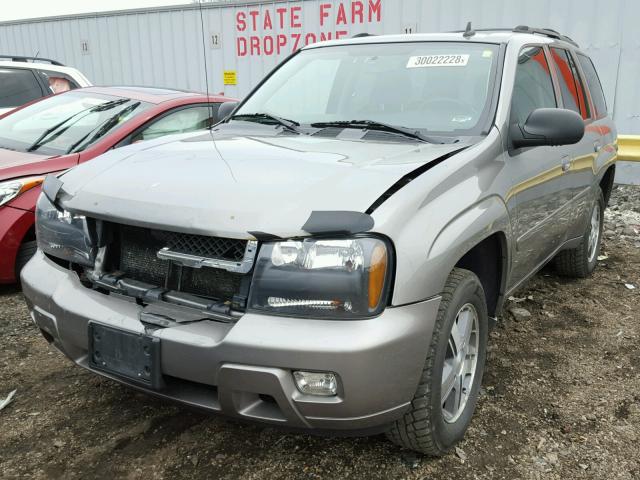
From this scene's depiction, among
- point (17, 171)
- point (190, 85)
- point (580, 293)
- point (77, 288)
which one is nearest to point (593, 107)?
point (580, 293)

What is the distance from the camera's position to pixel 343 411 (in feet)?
6.29

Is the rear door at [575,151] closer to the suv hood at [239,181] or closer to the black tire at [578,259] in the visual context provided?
the black tire at [578,259]

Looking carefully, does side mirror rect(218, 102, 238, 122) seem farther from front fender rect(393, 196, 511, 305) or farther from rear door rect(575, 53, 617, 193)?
rear door rect(575, 53, 617, 193)

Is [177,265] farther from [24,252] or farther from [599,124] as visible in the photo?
[599,124]

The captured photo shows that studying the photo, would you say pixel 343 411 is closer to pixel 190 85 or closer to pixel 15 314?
pixel 15 314

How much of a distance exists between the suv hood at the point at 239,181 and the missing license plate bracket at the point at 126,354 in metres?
0.40

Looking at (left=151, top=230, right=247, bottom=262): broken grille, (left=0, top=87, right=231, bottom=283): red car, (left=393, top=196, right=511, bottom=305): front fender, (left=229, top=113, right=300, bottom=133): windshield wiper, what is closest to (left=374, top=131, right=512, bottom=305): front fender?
(left=393, top=196, right=511, bottom=305): front fender

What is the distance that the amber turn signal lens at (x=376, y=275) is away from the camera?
6.14ft

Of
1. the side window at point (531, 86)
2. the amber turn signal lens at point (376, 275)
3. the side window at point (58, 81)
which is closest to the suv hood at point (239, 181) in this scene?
the amber turn signal lens at point (376, 275)

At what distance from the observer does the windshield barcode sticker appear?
3.10 metres

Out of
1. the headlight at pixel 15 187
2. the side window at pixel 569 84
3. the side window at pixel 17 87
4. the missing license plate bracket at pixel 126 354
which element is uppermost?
the side window at pixel 569 84

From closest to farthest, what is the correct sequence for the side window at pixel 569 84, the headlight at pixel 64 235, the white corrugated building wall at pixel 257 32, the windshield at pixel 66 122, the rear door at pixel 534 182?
the headlight at pixel 64 235 < the rear door at pixel 534 182 < the side window at pixel 569 84 < the windshield at pixel 66 122 < the white corrugated building wall at pixel 257 32

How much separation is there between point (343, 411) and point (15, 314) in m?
2.83

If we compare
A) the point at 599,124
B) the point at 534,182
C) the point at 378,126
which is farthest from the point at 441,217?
the point at 599,124
